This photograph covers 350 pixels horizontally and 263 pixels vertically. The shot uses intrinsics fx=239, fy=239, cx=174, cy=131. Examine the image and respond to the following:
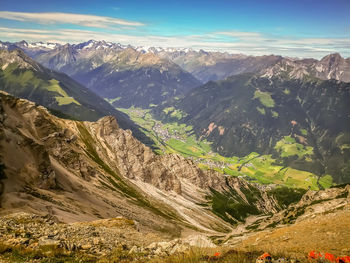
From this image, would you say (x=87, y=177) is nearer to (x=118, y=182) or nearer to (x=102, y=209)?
(x=118, y=182)

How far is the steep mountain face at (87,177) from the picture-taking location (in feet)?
175

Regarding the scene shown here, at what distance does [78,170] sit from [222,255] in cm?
8495

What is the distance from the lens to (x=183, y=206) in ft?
492

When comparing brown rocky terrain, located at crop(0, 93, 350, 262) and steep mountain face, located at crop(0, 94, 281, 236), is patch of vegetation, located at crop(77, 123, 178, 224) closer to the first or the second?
steep mountain face, located at crop(0, 94, 281, 236)

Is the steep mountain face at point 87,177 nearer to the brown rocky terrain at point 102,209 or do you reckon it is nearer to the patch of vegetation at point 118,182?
the patch of vegetation at point 118,182

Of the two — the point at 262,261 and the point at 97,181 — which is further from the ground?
the point at 262,261

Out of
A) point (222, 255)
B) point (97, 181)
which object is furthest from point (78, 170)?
point (222, 255)

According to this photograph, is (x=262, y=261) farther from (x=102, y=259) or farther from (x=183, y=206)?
(x=183, y=206)

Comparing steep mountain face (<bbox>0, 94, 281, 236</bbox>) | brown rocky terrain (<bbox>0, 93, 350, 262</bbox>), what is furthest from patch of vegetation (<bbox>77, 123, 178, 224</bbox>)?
brown rocky terrain (<bbox>0, 93, 350, 262</bbox>)

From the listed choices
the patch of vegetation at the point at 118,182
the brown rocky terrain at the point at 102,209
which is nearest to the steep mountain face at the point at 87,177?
the patch of vegetation at the point at 118,182

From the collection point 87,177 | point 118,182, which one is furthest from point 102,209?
point 118,182

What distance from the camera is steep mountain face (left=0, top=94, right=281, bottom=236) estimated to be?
53.4 meters

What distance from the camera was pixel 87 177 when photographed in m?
93.6

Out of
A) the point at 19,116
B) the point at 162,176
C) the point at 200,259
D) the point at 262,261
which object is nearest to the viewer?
the point at 262,261
